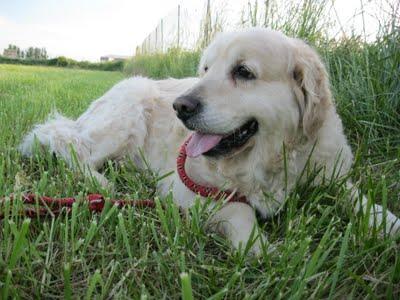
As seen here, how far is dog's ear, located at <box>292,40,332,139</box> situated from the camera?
1.93 metres

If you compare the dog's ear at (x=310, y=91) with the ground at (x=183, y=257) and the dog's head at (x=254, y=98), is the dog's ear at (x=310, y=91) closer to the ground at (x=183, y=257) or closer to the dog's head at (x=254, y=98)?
the dog's head at (x=254, y=98)

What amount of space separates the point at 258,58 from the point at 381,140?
1.15 metres

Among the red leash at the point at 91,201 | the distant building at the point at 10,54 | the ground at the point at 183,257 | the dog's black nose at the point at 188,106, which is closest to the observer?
the ground at the point at 183,257

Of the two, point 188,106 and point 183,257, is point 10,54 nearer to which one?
point 188,106

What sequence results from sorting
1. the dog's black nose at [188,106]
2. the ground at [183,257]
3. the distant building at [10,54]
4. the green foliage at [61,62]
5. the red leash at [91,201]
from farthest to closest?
the distant building at [10,54] < the green foliage at [61,62] < the dog's black nose at [188,106] < the red leash at [91,201] < the ground at [183,257]

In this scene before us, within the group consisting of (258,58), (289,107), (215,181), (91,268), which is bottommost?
(91,268)

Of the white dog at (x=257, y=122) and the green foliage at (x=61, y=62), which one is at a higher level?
the green foliage at (x=61, y=62)

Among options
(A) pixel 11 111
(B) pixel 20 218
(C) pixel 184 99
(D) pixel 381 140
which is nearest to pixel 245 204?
(C) pixel 184 99

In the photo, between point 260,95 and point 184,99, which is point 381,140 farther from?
point 184,99

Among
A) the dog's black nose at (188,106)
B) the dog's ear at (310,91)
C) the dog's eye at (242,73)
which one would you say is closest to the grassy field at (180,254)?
the dog's ear at (310,91)

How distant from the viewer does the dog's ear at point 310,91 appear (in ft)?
6.34

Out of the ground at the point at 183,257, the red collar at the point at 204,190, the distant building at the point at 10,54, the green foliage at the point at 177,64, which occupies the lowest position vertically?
the ground at the point at 183,257

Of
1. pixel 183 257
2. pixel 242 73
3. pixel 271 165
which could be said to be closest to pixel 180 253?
pixel 183 257

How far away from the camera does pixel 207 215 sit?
167 centimetres
